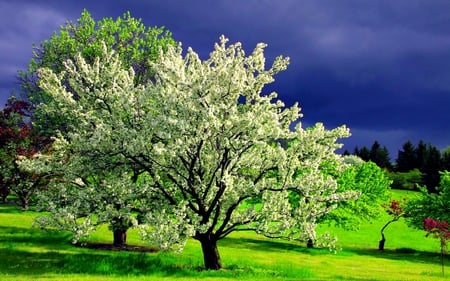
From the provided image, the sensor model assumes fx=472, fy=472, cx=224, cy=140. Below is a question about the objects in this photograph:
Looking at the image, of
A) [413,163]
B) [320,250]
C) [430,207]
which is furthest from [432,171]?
[320,250]

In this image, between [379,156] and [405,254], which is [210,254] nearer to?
→ [405,254]

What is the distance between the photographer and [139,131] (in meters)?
27.8

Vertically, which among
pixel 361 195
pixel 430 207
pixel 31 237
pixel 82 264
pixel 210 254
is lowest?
pixel 82 264

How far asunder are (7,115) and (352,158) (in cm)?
13113

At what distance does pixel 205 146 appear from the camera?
28812mm

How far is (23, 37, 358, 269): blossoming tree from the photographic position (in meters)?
26.1

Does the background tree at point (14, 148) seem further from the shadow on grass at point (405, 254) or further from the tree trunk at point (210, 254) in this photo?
the shadow on grass at point (405, 254)

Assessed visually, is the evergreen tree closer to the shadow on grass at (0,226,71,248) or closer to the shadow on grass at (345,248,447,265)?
the shadow on grass at (345,248,447,265)

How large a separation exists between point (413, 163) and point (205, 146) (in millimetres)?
152307

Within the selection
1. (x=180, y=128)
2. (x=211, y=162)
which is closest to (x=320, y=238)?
(x=211, y=162)

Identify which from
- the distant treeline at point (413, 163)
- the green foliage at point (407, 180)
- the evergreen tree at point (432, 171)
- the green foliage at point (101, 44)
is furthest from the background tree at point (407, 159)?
the green foliage at point (101, 44)

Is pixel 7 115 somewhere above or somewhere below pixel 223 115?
above

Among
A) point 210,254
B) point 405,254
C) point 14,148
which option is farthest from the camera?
point 405,254

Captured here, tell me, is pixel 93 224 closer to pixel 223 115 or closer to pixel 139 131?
pixel 139 131
